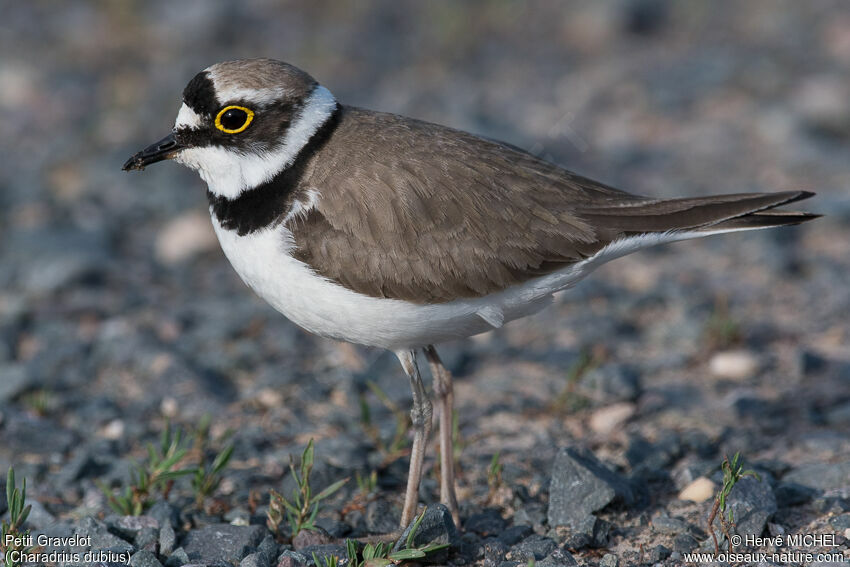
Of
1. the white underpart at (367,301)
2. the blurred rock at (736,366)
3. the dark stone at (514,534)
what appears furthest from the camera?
the blurred rock at (736,366)

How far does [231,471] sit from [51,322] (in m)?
2.17

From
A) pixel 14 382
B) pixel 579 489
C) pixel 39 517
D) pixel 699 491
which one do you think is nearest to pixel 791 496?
pixel 699 491

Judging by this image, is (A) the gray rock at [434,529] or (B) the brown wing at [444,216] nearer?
(A) the gray rock at [434,529]

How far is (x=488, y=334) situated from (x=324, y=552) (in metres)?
2.61

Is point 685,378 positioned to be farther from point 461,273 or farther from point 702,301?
point 461,273

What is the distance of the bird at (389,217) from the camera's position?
4133 millimetres

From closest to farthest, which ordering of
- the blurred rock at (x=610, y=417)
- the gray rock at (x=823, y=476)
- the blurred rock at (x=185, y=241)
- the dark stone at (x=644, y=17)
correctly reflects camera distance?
the gray rock at (x=823, y=476) → the blurred rock at (x=610, y=417) → the blurred rock at (x=185, y=241) → the dark stone at (x=644, y=17)

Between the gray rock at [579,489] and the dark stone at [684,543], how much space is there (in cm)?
32

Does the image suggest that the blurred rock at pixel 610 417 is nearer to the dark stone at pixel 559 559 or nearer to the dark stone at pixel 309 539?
the dark stone at pixel 559 559

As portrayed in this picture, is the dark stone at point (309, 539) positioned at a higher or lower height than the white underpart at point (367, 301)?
lower

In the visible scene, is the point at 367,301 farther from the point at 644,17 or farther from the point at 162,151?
the point at 644,17

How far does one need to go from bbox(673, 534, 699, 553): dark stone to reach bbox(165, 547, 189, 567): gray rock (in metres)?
1.97

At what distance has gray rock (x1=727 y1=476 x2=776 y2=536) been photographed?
4.03 m

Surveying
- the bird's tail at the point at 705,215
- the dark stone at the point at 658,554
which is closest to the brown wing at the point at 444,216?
the bird's tail at the point at 705,215
